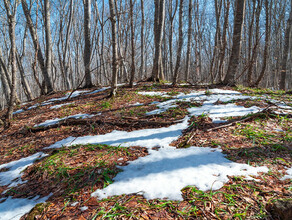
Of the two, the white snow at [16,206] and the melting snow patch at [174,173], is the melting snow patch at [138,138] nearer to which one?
the melting snow patch at [174,173]

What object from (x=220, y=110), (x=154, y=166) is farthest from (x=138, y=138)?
(x=220, y=110)

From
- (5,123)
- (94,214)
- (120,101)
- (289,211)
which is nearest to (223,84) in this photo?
(120,101)

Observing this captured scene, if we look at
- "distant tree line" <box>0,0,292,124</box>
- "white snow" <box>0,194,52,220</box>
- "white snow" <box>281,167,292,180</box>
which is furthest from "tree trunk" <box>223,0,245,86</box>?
"white snow" <box>0,194,52,220</box>

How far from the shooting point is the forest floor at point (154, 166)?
4.79 feet

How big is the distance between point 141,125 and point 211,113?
1.74m

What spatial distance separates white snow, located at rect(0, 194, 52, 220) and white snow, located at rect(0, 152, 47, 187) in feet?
1.40

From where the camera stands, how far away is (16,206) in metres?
1.66

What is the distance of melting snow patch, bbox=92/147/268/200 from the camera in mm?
1652

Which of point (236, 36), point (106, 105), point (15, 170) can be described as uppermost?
point (236, 36)

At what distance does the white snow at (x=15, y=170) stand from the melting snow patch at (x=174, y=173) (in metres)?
1.42

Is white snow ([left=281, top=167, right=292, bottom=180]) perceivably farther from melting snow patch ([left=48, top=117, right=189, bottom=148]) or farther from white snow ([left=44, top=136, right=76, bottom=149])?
white snow ([left=44, top=136, right=76, bottom=149])

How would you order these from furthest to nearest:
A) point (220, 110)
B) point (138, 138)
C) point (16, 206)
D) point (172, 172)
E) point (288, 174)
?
1. point (220, 110)
2. point (138, 138)
3. point (172, 172)
4. point (288, 174)
5. point (16, 206)

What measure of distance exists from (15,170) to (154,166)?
2.27 metres

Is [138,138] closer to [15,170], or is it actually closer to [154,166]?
[154,166]
